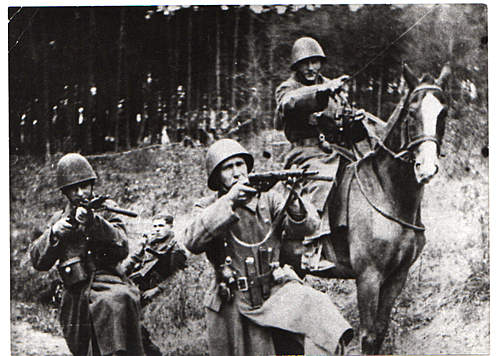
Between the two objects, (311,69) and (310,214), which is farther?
(311,69)

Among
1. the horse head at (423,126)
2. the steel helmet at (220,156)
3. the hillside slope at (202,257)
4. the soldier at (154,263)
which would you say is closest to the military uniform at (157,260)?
the soldier at (154,263)

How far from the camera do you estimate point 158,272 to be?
790 cm

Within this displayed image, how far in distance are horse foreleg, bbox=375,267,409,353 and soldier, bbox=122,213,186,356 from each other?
1.63 meters

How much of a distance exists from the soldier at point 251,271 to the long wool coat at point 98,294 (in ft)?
A: 2.03

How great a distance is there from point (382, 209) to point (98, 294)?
92.2 inches

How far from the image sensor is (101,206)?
25.5ft

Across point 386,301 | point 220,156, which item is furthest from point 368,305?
point 220,156

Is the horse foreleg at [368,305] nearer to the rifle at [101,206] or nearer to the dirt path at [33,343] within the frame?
the rifle at [101,206]

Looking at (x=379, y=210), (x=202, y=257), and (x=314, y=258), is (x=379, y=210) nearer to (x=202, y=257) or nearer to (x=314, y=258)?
(x=314, y=258)

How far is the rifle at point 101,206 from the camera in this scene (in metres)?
7.61

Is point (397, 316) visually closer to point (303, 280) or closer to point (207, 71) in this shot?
point (303, 280)

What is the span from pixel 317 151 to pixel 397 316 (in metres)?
1.51

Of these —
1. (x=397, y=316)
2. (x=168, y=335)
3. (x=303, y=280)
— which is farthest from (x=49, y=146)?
(x=397, y=316)

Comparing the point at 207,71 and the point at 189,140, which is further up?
the point at 207,71
